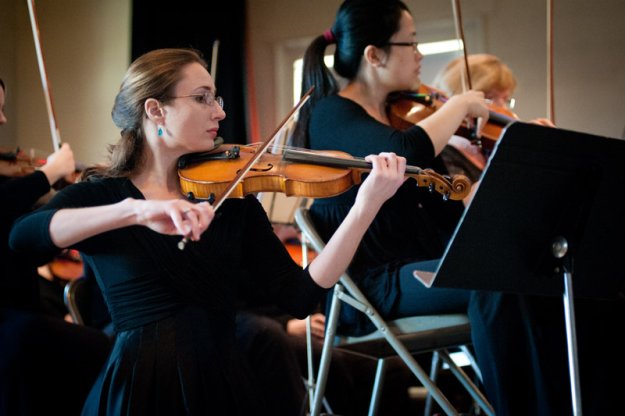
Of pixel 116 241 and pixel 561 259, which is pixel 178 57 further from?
pixel 561 259

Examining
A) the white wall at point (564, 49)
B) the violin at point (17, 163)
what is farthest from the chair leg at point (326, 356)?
the white wall at point (564, 49)

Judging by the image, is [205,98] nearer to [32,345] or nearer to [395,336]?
[395,336]

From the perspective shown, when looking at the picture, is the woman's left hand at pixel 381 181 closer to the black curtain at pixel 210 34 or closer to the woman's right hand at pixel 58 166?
the woman's right hand at pixel 58 166

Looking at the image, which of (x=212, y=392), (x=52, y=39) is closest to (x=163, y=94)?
(x=212, y=392)

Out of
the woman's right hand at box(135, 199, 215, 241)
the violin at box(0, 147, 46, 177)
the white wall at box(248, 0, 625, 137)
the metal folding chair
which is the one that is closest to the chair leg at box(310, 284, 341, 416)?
the metal folding chair

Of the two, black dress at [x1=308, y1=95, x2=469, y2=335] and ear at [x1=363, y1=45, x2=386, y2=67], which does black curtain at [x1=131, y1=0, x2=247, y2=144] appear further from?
black dress at [x1=308, y1=95, x2=469, y2=335]

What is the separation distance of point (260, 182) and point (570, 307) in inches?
20.6

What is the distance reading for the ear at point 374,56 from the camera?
166 cm

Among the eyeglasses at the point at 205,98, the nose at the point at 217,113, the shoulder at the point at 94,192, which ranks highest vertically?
the eyeglasses at the point at 205,98

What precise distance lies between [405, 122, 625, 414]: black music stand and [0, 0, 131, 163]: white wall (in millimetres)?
2127

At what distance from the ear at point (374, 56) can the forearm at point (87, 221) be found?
82 centimetres

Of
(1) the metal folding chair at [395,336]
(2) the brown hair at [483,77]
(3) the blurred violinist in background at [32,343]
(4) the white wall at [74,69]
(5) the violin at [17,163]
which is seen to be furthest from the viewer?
(4) the white wall at [74,69]

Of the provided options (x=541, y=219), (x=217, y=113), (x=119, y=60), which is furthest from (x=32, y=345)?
(x=119, y=60)

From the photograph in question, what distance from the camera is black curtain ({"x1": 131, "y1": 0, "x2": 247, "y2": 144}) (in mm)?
3053
